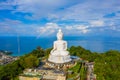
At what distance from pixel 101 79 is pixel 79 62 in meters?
8.36

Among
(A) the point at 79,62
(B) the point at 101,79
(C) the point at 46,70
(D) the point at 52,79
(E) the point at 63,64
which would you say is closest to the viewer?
(B) the point at 101,79

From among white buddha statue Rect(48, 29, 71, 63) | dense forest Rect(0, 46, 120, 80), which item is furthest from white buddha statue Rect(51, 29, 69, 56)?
dense forest Rect(0, 46, 120, 80)

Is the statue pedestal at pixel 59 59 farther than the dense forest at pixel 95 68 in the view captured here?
Yes

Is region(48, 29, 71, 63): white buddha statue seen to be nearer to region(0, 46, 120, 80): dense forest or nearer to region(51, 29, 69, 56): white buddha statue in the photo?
region(51, 29, 69, 56): white buddha statue

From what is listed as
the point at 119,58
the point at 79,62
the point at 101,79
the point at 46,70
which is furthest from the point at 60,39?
the point at 101,79

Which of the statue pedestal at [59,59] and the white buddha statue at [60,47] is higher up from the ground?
the white buddha statue at [60,47]

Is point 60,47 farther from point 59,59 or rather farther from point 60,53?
point 59,59

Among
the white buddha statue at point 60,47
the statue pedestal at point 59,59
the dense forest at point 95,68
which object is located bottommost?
the dense forest at point 95,68

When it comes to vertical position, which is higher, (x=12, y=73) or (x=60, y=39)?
(x=60, y=39)

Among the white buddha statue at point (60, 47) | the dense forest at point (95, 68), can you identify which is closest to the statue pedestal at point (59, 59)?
the white buddha statue at point (60, 47)

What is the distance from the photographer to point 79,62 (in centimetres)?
2881

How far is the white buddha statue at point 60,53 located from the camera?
2760cm

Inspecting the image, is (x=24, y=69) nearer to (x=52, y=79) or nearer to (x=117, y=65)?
(x=52, y=79)

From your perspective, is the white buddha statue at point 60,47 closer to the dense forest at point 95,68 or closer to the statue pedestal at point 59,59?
the statue pedestal at point 59,59
